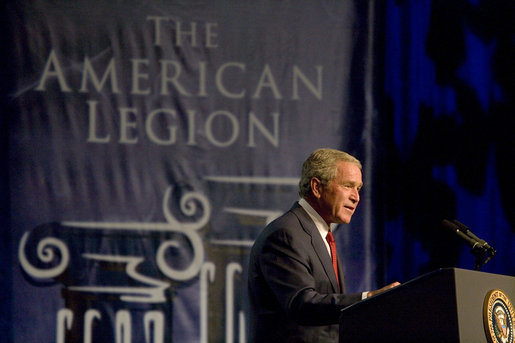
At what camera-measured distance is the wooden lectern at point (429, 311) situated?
1882 mm

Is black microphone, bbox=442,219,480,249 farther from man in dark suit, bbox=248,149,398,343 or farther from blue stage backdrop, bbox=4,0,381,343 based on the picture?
blue stage backdrop, bbox=4,0,381,343

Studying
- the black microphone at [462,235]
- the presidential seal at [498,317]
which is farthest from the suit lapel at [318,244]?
the presidential seal at [498,317]

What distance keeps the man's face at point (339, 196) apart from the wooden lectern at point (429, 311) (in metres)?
0.71

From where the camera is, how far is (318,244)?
2.62m

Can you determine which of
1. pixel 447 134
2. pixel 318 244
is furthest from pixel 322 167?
pixel 447 134

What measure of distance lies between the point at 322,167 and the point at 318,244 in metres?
0.32

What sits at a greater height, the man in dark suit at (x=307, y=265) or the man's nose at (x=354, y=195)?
the man's nose at (x=354, y=195)

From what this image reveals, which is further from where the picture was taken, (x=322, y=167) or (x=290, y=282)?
(x=322, y=167)

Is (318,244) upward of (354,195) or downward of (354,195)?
downward

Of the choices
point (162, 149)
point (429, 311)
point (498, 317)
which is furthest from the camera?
point (162, 149)

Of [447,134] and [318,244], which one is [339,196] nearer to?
[318,244]

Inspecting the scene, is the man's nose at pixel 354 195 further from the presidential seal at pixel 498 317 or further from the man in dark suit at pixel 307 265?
the presidential seal at pixel 498 317

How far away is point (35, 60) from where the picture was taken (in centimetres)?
426

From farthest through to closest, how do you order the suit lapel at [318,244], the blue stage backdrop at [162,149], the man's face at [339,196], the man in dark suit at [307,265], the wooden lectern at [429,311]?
the blue stage backdrop at [162,149] → the man's face at [339,196] → the suit lapel at [318,244] → the man in dark suit at [307,265] → the wooden lectern at [429,311]
